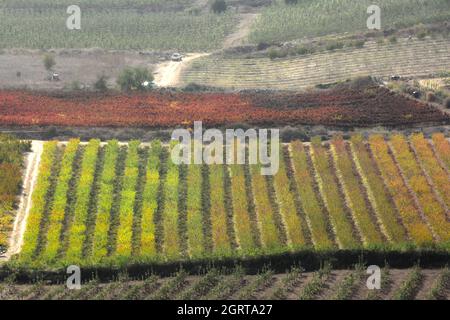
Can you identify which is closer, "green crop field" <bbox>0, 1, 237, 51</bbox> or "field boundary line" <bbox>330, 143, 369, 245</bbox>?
"field boundary line" <bbox>330, 143, 369, 245</bbox>

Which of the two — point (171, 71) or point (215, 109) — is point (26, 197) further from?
point (171, 71)

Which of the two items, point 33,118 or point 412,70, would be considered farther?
point 412,70

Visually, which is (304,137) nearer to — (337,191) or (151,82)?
(337,191)

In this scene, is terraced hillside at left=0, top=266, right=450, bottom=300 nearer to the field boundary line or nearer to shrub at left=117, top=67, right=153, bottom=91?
the field boundary line

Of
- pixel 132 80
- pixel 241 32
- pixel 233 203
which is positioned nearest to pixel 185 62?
pixel 241 32

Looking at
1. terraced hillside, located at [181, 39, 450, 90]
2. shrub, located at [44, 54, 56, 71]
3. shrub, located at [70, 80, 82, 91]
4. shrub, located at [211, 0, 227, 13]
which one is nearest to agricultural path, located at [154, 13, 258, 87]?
terraced hillside, located at [181, 39, 450, 90]
